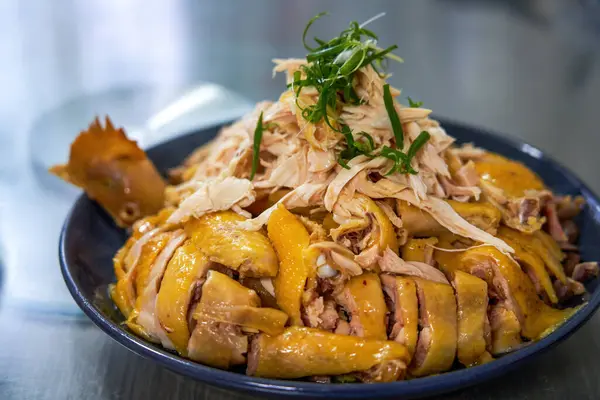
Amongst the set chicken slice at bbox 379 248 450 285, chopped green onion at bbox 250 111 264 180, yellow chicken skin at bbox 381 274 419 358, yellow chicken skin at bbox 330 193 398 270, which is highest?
chopped green onion at bbox 250 111 264 180

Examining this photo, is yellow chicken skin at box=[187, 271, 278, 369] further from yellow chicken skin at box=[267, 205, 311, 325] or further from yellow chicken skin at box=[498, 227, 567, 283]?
yellow chicken skin at box=[498, 227, 567, 283]

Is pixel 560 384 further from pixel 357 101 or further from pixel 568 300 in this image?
pixel 357 101

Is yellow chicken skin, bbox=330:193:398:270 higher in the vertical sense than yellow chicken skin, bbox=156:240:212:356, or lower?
higher

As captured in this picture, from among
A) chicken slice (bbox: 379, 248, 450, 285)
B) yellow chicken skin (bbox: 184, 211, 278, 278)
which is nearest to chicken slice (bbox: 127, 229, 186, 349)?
yellow chicken skin (bbox: 184, 211, 278, 278)

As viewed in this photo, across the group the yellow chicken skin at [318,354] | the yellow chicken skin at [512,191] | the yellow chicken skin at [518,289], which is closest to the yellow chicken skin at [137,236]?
the yellow chicken skin at [318,354]

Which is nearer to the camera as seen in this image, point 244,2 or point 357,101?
point 357,101

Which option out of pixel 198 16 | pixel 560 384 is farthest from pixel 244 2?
pixel 560 384
